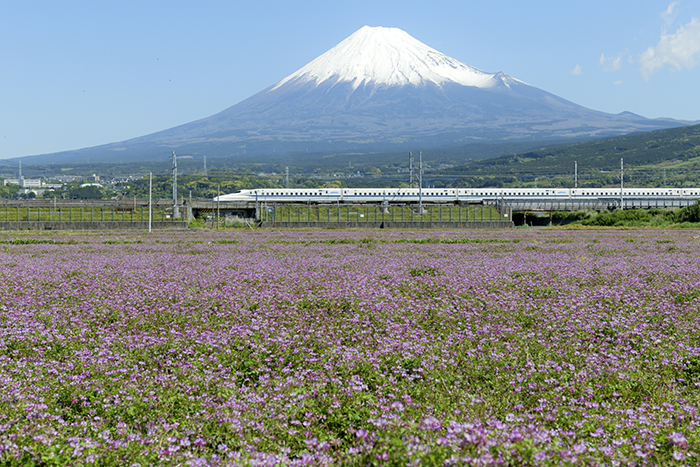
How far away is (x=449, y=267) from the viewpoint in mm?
17609

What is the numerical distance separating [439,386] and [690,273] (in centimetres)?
1185

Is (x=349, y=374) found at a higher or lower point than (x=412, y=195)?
higher

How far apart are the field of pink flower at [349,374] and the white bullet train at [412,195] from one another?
9633 cm

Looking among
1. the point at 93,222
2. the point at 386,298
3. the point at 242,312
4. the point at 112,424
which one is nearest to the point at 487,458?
the point at 112,424

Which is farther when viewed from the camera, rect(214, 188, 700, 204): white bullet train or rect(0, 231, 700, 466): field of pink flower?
rect(214, 188, 700, 204): white bullet train

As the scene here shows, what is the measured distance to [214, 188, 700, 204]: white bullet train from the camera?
369 feet

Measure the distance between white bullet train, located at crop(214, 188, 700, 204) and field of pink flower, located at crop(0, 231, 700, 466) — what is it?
9633 cm

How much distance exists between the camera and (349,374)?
6629 mm

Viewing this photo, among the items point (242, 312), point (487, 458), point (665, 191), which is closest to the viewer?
point (487, 458)

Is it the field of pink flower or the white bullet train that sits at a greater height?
the field of pink flower

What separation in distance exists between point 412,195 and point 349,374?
113m

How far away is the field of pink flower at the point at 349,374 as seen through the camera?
14.9 ft

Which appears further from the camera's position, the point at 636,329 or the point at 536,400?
the point at 636,329

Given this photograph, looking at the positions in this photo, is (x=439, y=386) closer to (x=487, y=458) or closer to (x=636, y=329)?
(x=487, y=458)
